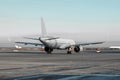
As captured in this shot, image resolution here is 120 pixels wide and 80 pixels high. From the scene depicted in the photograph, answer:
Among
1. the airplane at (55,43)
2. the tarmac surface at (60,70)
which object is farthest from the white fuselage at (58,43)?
the tarmac surface at (60,70)

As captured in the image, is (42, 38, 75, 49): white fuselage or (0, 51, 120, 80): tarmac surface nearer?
(0, 51, 120, 80): tarmac surface

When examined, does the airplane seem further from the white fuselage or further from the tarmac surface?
Answer: the tarmac surface

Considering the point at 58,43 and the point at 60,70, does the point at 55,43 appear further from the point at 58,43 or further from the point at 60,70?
the point at 60,70

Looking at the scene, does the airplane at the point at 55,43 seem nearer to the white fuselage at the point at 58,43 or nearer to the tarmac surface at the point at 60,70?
the white fuselage at the point at 58,43

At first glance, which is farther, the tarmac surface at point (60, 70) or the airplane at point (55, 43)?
the airplane at point (55, 43)

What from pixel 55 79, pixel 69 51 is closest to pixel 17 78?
pixel 55 79

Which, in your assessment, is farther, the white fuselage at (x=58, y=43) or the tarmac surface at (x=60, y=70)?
the white fuselage at (x=58, y=43)

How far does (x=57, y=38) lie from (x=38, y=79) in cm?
7276

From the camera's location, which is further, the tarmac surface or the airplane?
the airplane

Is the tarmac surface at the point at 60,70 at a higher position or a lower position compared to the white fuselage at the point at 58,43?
lower

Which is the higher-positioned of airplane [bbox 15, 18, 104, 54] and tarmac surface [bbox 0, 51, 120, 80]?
airplane [bbox 15, 18, 104, 54]

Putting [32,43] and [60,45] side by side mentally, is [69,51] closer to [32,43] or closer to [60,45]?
[60,45]

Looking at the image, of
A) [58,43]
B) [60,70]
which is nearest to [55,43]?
[58,43]

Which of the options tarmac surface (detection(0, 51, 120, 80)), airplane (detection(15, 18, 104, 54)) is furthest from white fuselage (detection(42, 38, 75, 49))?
tarmac surface (detection(0, 51, 120, 80))
